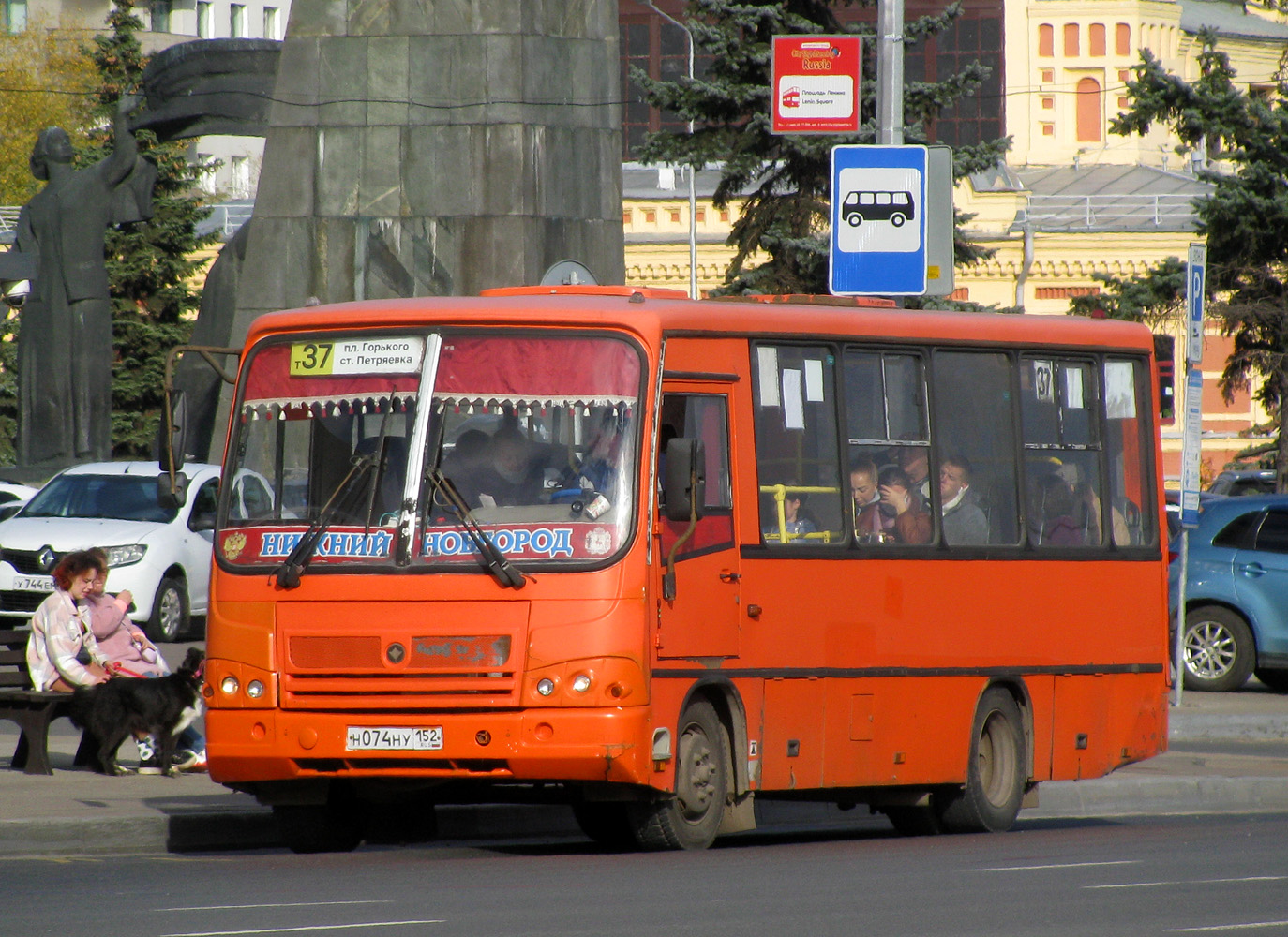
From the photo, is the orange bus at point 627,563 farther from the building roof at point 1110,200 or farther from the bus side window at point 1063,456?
the building roof at point 1110,200

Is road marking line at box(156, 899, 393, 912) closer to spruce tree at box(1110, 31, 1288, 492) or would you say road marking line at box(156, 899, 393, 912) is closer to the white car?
the white car

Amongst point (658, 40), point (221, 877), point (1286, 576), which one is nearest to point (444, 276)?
point (1286, 576)

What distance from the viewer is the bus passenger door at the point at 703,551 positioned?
1096 cm

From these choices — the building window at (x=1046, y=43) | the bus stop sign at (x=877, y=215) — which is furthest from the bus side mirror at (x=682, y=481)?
the building window at (x=1046, y=43)

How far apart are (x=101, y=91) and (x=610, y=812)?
55.5 metres

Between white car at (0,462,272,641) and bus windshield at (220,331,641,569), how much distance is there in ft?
39.1

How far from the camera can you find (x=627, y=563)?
1069 centimetres

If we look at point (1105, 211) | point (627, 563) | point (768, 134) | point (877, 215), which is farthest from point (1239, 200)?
point (1105, 211)

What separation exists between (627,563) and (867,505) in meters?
1.98

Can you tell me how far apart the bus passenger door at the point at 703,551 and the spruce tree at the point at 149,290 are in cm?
4536

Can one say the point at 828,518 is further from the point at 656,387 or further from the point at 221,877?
the point at 221,877

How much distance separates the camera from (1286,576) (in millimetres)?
21250

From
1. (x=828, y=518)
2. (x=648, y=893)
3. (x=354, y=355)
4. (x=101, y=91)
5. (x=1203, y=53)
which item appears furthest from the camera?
(x=101, y=91)

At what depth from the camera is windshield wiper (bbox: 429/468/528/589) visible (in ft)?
34.9
